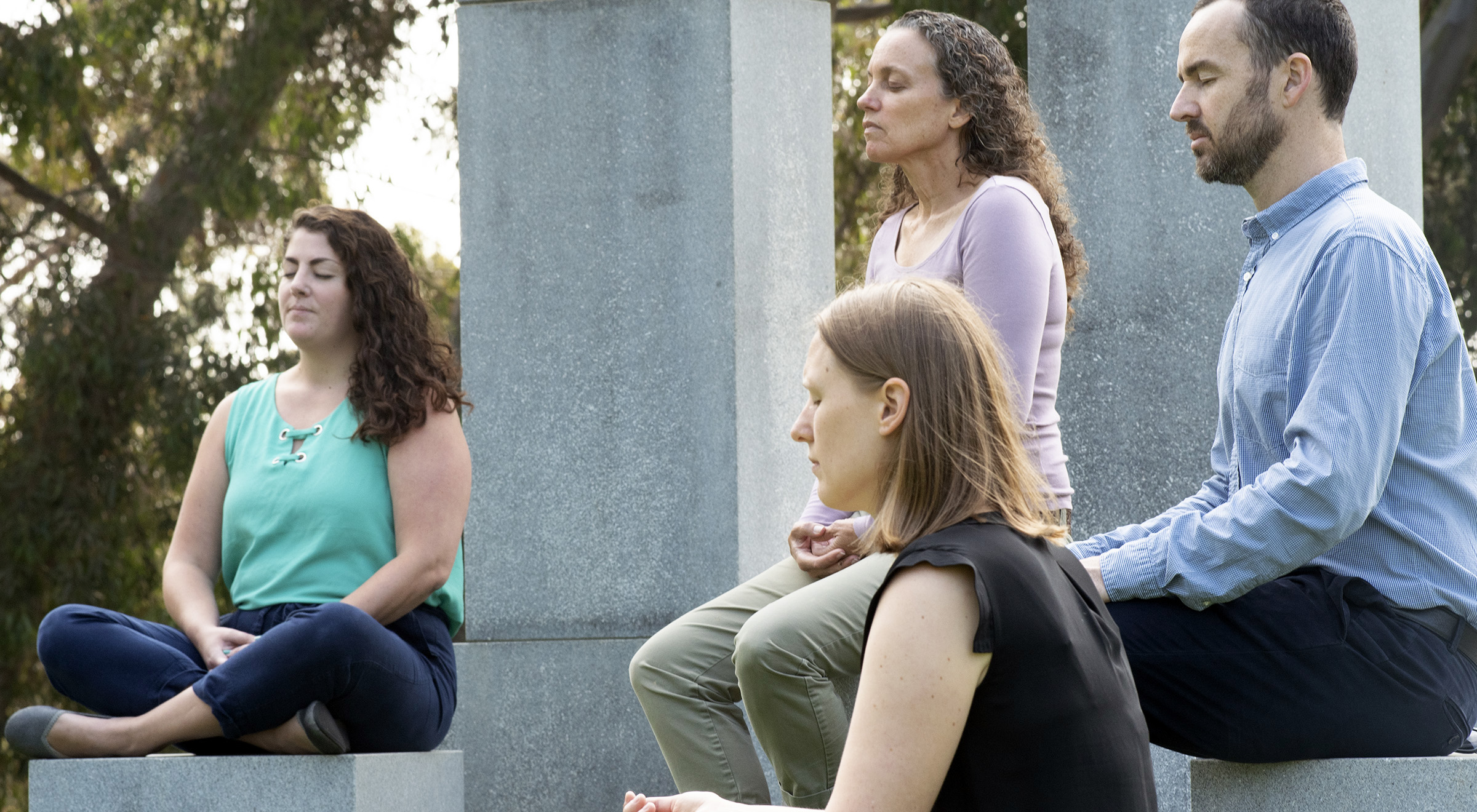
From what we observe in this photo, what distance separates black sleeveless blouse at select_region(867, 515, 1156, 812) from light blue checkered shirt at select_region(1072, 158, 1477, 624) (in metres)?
0.63

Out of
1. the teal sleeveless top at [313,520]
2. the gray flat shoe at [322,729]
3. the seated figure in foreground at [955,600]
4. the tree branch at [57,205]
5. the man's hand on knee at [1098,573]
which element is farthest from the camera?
the tree branch at [57,205]

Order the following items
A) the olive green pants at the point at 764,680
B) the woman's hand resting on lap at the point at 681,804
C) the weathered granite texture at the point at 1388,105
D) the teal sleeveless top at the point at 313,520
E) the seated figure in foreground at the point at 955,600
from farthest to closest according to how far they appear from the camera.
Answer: the weathered granite texture at the point at 1388,105 < the teal sleeveless top at the point at 313,520 < the olive green pants at the point at 764,680 < the woman's hand resting on lap at the point at 681,804 < the seated figure in foreground at the point at 955,600

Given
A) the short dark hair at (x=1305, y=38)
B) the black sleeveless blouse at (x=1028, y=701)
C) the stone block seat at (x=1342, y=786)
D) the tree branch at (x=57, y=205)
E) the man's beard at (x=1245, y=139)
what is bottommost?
the stone block seat at (x=1342, y=786)

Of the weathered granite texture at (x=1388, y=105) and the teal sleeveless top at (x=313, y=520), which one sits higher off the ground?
the weathered granite texture at (x=1388, y=105)

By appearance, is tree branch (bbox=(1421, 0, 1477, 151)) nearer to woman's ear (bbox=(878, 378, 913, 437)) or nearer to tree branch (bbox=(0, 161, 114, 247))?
tree branch (bbox=(0, 161, 114, 247))

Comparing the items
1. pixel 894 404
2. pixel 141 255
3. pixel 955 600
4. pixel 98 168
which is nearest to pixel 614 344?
pixel 894 404

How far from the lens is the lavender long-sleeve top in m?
3.11

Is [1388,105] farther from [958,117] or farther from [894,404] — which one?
[894,404]

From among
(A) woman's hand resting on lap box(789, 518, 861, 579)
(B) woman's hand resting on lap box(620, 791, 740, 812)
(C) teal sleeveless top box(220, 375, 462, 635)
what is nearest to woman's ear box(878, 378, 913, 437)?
(B) woman's hand resting on lap box(620, 791, 740, 812)

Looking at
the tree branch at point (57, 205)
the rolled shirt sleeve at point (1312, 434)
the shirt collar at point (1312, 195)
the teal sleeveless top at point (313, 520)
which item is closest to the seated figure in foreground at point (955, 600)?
the rolled shirt sleeve at point (1312, 434)

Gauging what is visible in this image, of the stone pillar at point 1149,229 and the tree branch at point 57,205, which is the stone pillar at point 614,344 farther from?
the tree branch at point 57,205

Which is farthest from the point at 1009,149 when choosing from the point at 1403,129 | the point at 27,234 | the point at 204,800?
the point at 27,234

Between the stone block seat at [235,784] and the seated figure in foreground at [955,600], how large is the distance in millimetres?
1633

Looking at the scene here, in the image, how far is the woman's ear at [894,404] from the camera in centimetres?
186
